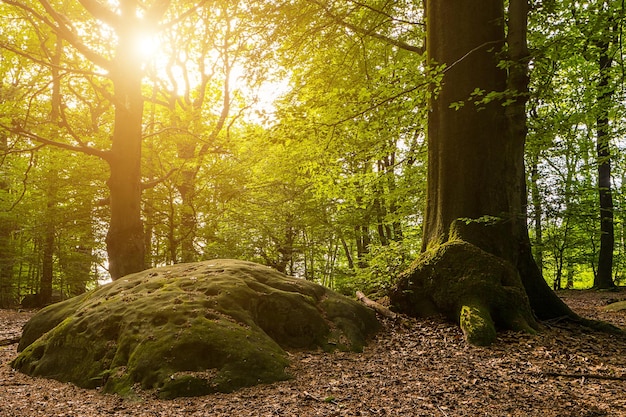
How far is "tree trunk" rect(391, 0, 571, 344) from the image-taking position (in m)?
5.49

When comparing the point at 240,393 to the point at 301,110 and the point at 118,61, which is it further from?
the point at 118,61

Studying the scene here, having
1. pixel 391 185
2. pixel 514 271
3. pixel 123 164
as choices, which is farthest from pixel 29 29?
pixel 514 271

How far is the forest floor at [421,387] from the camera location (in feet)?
10.2

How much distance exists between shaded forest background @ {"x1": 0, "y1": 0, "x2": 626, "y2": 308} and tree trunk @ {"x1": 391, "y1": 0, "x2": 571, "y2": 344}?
44cm

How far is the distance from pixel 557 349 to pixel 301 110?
18.9 ft

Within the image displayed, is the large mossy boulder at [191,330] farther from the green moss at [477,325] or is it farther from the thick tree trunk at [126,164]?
the thick tree trunk at [126,164]

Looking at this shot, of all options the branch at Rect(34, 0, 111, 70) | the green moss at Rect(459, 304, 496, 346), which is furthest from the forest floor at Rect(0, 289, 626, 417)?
the branch at Rect(34, 0, 111, 70)

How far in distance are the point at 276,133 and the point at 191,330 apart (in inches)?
165

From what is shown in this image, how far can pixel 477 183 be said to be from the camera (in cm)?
608

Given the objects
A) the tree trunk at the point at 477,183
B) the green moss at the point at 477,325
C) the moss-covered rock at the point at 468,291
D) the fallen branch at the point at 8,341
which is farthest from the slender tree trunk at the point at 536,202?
the fallen branch at the point at 8,341

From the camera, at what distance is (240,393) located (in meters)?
3.61

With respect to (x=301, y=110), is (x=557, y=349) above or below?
below

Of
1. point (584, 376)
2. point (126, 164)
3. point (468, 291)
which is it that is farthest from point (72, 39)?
point (584, 376)

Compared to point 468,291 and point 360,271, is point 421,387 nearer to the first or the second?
point 468,291
